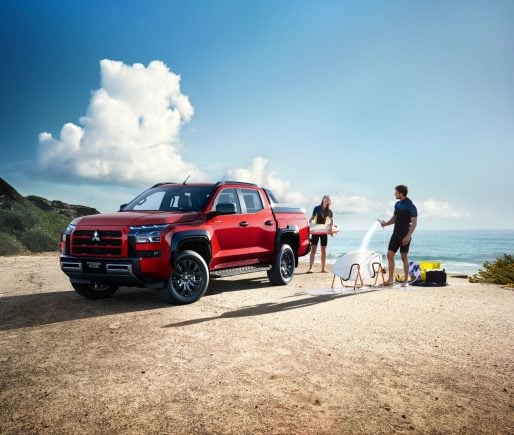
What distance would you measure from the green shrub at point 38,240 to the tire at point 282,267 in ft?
53.0

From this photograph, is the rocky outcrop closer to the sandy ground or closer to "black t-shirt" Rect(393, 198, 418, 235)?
the sandy ground


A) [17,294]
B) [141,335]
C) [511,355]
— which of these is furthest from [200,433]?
[17,294]

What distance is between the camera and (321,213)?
12672 mm

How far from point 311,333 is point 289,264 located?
4.64m

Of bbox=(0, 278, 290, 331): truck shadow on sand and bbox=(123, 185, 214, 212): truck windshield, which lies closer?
bbox=(0, 278, 290, 331): truck shadow on sand

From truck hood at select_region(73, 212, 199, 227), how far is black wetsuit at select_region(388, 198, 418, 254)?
4493 millimetres

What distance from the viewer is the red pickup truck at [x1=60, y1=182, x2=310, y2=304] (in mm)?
7156

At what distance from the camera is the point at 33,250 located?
2205 cm

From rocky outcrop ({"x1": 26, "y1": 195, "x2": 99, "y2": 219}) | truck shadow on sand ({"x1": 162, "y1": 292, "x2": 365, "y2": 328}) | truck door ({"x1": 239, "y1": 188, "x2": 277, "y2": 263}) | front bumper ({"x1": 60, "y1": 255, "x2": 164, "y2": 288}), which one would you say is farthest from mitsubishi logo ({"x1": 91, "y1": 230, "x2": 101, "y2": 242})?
rocky outcrop ({"x1": 26, "y1": 195, "x2": 99, "y2": 219})

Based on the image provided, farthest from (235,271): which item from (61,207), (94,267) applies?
(61,207)

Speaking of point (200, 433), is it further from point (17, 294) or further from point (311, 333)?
point (17, 294)

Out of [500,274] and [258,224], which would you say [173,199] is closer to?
[258,224]

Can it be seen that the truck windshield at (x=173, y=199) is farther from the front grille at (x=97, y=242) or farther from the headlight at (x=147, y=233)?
the front grille at (x=97, y=242)

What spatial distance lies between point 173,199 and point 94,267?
205cm
